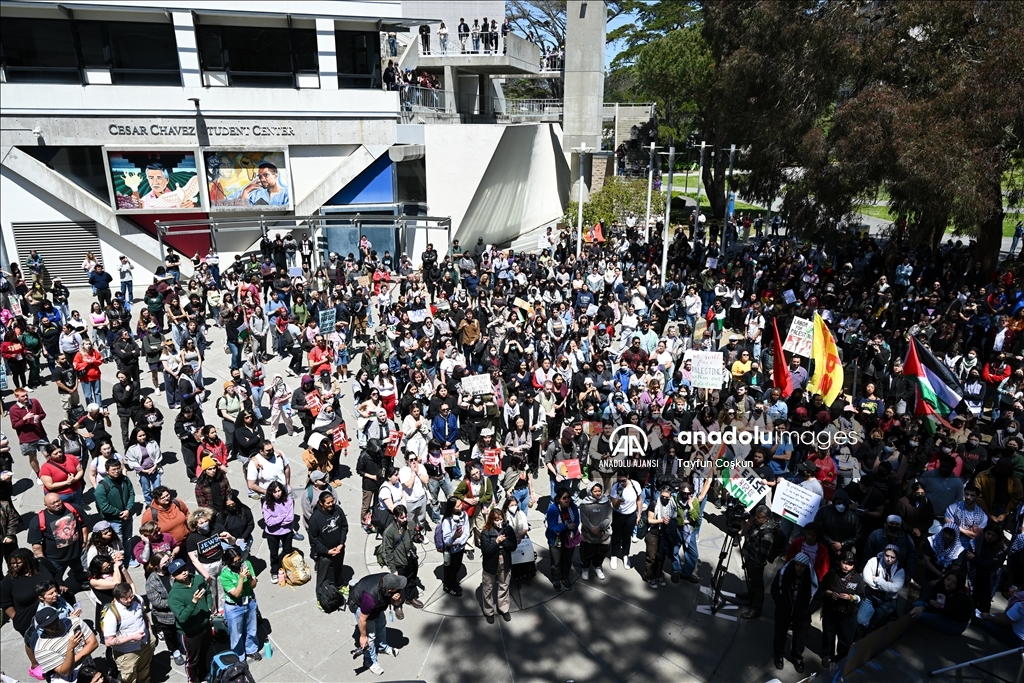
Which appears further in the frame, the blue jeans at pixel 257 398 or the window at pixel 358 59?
the window at pixel 358 59

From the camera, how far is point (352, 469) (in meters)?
11.7

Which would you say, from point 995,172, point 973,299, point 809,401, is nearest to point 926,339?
point 973,299

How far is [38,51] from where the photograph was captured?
22.0 metres

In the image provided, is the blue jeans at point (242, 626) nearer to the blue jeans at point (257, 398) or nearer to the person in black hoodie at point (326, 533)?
the person in black hoodie at point (326, 533)

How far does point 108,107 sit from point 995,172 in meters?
25.5

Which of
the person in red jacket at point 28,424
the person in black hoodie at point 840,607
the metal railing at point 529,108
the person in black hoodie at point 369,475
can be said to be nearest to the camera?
the person in black hoodie at point 840,607

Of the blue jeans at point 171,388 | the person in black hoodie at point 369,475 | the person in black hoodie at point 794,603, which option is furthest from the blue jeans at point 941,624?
the blue jeans at point 171,388

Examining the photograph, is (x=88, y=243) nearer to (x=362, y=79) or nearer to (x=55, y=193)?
(x=55, y=193)

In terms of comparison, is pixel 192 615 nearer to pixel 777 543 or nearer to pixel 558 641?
pixel 558 641

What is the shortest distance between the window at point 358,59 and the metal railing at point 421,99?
121cm

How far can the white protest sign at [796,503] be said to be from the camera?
8156 millimetres

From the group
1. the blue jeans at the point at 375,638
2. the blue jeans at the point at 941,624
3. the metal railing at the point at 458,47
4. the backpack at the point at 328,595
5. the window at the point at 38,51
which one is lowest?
the blue jeans at the point at 941,624

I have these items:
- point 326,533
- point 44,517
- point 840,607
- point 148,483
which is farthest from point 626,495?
point 44,517

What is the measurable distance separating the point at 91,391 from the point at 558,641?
32.3 feet
